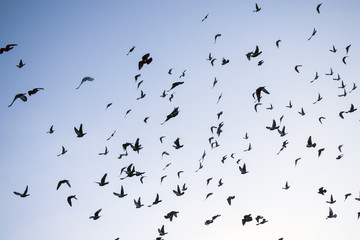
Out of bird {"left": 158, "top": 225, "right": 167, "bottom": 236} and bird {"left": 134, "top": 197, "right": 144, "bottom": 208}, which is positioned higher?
bird {"left": 134, "top": 197, "right": 144, "bottom": 208}

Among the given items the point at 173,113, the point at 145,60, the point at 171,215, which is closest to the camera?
the point at 145,60

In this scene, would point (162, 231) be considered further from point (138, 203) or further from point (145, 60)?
point (145, 60)

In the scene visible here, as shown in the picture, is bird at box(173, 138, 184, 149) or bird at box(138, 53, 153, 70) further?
bird at box(173, 138, 184, 149)

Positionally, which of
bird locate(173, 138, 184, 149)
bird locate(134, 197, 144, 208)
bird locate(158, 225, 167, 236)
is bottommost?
bird locate(158, 225, 167, 236)

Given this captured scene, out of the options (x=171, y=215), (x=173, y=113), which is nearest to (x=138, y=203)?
(x=171, y=215)

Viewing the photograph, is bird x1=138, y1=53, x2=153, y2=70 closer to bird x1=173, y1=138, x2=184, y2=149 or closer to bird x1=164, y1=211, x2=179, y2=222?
bird x1=173, y1=138, x2=184, y2=149

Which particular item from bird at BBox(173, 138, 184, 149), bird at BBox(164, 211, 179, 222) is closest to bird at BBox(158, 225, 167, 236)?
bird at BBox(164, 211, 179, 222)

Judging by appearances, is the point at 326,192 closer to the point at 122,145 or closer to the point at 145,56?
the point at 122,145

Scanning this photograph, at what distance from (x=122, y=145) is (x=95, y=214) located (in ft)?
16.2

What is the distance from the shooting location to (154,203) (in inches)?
776

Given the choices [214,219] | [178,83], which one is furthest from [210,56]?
[214,219]

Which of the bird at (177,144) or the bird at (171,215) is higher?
the bird at (177,144)

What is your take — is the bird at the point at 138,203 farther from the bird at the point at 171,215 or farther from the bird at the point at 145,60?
the bird at the point at 145,60

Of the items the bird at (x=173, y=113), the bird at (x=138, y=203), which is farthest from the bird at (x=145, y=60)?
the bird at (x=138, y=203)
